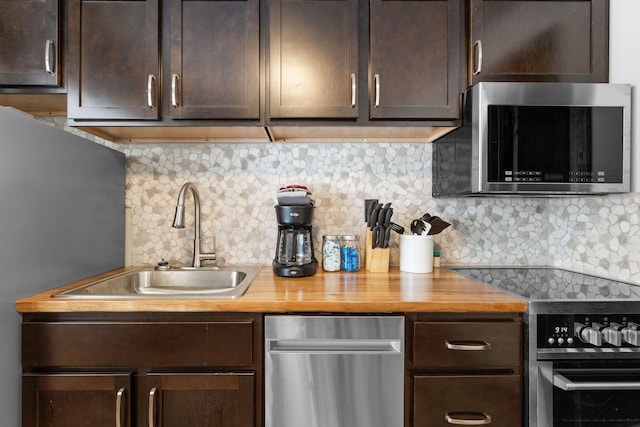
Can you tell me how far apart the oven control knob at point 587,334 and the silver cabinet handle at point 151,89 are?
173cm

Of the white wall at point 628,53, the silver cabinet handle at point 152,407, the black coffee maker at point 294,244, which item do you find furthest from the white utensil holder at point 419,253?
the silver cabinet handle at point 152,407

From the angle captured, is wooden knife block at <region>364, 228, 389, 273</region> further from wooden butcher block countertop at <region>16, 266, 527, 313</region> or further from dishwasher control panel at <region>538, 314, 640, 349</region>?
dishwasher control panel at <region>538, 314, 640, 349</region>

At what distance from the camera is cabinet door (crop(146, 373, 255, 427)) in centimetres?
120

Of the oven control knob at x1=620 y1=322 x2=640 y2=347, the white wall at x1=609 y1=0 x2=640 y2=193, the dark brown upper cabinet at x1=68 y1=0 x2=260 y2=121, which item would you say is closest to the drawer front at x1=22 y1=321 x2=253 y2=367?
the dark brown upper cabinet at x1=68 y1=0 x2=260 y2=121

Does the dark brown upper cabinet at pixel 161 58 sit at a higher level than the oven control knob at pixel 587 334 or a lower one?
higher

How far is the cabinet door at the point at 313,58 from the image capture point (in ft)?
4.85

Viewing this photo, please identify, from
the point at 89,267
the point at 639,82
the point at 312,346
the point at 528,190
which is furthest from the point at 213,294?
the point at 639,82

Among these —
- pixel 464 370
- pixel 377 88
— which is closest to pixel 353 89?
pixel 377 88

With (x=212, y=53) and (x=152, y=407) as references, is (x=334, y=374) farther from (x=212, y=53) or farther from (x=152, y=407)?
(x=212, y=53)

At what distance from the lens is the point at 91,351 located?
1200mm

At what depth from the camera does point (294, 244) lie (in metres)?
1.62

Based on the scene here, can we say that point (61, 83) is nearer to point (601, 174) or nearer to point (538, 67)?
point (538, 67)

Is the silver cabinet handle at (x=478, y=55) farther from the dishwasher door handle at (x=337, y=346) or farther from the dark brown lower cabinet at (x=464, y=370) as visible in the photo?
the dishwasher door handle at (x=337, y=346)

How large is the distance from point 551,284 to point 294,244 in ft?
3.53
